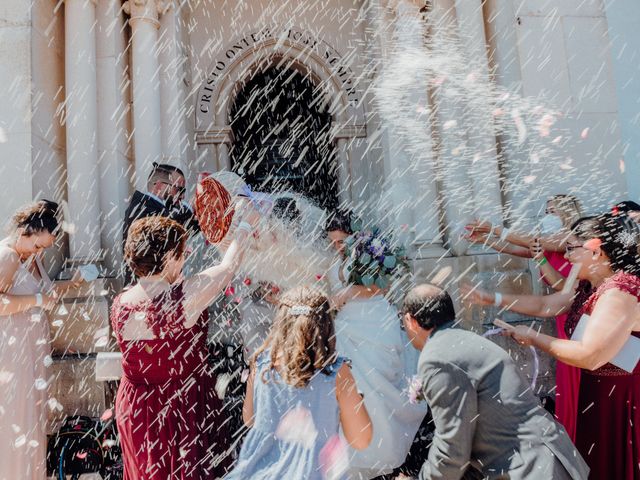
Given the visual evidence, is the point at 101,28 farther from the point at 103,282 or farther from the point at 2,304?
→ the point at 2,304

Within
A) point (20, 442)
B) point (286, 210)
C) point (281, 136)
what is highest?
point (281, 136)

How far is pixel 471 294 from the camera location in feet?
10.2

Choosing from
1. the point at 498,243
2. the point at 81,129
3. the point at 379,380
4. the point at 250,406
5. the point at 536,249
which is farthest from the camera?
the point at 81,129

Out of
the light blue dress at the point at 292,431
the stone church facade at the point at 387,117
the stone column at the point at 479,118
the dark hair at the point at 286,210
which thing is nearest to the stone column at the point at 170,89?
the stone church facade at the point at 387,117

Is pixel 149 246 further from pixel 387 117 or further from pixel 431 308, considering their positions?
pixel 387 117

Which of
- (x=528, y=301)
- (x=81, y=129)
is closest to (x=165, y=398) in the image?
(x=528, y=301)

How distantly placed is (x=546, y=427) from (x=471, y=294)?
1.35m

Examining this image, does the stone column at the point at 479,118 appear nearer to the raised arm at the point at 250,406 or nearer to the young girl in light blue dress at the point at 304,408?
the young girl in light blue dress at the point at 304,408

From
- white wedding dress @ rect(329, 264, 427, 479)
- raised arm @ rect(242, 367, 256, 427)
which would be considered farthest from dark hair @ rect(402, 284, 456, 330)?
white wedding dress @ rect(329, 264, 427, 479)

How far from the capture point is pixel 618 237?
8.04 feet

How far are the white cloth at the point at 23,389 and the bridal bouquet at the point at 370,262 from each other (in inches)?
91.4

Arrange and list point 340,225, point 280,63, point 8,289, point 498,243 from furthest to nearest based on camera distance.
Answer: point 280,63 → point 498,243 → point 340,225 → point 8,289

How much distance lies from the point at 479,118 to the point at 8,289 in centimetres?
498

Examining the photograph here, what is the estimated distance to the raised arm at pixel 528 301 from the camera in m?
3.07
